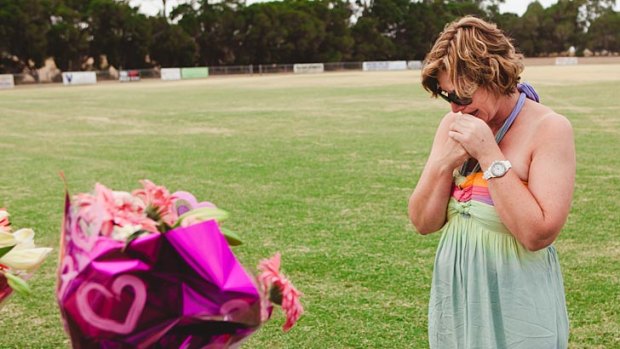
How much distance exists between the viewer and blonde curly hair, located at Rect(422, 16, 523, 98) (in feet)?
7.50

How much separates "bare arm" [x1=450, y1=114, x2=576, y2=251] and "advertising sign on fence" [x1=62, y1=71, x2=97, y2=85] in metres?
62.8

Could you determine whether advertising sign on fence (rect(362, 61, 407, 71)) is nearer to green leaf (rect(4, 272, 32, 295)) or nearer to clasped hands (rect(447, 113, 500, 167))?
clasped hands (rect(447, 113, 500, 167))

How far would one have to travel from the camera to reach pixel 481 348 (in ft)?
8.11

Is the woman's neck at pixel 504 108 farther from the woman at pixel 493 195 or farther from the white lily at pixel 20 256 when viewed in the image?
the white lily at pixel 20 256

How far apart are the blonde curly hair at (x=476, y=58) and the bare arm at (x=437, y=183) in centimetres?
17

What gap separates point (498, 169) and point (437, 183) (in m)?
0.25

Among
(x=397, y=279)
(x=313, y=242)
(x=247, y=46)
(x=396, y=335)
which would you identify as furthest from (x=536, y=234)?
(x=247, y=46)

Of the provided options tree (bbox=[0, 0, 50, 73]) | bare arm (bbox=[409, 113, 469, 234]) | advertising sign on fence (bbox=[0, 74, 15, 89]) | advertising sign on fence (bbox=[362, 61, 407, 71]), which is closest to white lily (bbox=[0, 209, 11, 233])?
bare arm (bbox=[409, 113, 469, 234])

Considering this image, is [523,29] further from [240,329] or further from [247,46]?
[240,329]

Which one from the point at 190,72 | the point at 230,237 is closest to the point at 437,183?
the point at 230,237

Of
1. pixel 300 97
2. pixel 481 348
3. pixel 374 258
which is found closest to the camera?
pixel 481 348

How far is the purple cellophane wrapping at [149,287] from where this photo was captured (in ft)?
4.20

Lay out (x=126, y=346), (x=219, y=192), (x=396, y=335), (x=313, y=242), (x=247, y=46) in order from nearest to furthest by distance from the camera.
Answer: (x=126, y=346)
(x=396, y=335)
(x=313, y=242)
(x=219, y=192)
(x=247, y=46)

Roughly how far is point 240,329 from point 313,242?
18.6 feet
